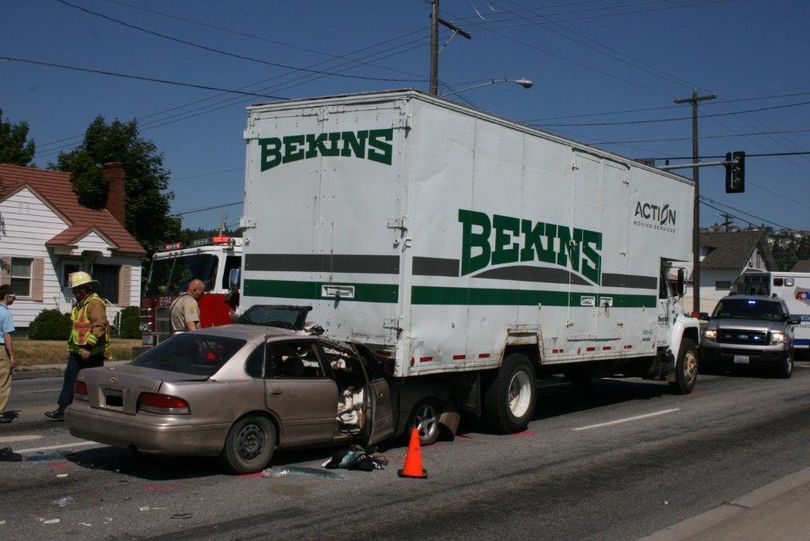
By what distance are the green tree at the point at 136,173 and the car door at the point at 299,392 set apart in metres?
28.8

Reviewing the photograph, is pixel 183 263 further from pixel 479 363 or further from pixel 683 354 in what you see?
pixel 683 354

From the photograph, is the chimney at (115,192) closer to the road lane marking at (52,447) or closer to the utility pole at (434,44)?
the utility pole at (434,44)

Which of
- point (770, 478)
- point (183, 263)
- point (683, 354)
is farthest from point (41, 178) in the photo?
point (770, 478)

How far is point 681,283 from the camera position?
634 inches

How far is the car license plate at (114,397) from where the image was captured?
26.1 feet

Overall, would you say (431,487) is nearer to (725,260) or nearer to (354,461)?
(354,461)

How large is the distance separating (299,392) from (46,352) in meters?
15.4

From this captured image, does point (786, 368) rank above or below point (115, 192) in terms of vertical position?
below

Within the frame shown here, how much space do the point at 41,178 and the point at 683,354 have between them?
24.4m

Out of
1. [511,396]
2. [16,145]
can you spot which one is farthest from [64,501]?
[16,145]

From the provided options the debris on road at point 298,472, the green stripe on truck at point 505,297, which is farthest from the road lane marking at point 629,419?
the debris on road at point 298,472

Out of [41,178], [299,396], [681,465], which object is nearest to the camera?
[299,396]

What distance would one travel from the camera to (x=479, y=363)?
415 inches

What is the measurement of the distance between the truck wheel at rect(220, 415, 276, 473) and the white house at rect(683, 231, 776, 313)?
6462 cm
